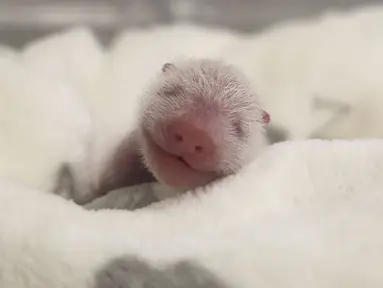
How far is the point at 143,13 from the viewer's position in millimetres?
1720

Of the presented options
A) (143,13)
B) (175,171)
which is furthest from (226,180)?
(143,13)

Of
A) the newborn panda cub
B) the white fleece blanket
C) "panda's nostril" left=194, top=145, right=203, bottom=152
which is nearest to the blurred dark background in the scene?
the white fleece blanket

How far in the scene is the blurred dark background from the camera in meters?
1.67

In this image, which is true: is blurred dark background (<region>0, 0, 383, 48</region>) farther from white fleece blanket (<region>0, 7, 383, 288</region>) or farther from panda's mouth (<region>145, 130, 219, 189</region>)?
panda's mouth (<region>145, 130, 219, 189</region>)

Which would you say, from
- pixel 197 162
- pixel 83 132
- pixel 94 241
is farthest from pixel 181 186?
pixel 83 132

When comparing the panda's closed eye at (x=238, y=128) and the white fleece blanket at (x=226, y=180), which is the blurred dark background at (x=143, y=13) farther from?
the panda's closed eye at (x=238, y=128)

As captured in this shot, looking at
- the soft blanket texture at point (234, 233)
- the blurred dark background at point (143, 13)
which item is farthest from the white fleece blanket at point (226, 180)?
the blurred dark background at point (143, 13)

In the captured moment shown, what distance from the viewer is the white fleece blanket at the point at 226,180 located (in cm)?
57

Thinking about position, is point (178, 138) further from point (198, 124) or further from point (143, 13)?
point (143, 13)

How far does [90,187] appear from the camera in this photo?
3.11 feet

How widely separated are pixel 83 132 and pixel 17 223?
0.38m

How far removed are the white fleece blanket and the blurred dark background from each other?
0.41m

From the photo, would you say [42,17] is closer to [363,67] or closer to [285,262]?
[363,67]

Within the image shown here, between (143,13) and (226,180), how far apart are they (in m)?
1.08
